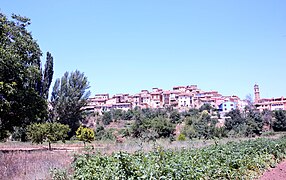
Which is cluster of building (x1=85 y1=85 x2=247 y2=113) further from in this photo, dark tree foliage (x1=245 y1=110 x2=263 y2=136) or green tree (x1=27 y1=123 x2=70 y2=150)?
green tree (x1=27 y1=123 x2=70 y2=150)

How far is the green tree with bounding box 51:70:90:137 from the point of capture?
3644 centimetres

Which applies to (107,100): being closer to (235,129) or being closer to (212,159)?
(235,129)

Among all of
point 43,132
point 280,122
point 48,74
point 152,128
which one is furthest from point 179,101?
point 43,132

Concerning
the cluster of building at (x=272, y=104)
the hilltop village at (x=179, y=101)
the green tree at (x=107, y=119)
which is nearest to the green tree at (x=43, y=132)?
the green tree at (x=107, y=119)

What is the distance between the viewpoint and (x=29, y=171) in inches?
309

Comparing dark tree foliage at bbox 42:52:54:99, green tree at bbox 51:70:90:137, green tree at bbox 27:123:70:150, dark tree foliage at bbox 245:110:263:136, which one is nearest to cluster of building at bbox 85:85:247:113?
dark tree foliage at bbox 245:110:263:136

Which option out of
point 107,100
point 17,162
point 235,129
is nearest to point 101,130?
point 235,129

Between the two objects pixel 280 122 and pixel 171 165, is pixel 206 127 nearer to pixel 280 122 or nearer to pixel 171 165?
pixel 280 122

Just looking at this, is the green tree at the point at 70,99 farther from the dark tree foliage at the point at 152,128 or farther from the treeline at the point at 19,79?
the treeline at the point at 19,79

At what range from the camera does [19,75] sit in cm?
1802

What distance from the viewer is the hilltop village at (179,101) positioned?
244 feet

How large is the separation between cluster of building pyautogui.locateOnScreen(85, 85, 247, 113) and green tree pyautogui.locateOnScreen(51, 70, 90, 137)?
119 feet

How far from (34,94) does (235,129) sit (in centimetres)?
2737

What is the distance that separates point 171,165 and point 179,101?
7094cm
